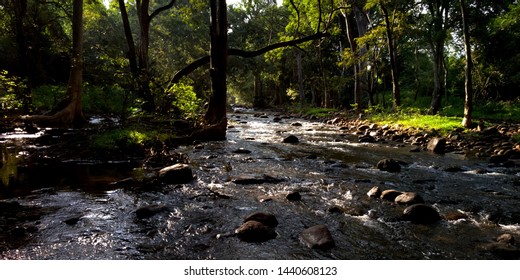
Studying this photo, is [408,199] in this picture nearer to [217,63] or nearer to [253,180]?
[253,180]

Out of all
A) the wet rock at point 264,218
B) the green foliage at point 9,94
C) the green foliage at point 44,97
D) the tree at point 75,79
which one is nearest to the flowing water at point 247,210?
the wet rock at point 264,218

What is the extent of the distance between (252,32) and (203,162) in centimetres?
2979

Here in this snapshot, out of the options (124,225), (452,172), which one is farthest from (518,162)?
(124,225)

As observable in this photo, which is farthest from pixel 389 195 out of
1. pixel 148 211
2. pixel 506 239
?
pixel 148 211

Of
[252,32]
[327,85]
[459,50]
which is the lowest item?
[327,85]

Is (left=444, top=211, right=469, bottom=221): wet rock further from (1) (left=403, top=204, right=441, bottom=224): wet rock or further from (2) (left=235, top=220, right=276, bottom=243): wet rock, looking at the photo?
(2) (left=235, top=220, right=276, bottom=243): wet rock

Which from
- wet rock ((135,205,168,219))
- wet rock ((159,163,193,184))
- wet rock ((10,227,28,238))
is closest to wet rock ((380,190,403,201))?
wet rock ((135,205,168,219))

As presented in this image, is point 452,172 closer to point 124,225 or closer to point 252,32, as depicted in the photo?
point 124,225

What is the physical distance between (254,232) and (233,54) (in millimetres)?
11246

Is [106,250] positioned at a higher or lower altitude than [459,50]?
lower

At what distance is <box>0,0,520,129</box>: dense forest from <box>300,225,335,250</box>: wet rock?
7.75 m

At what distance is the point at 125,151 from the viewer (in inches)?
338

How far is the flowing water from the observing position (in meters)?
3.35

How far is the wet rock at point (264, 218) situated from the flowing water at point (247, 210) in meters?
0.12
